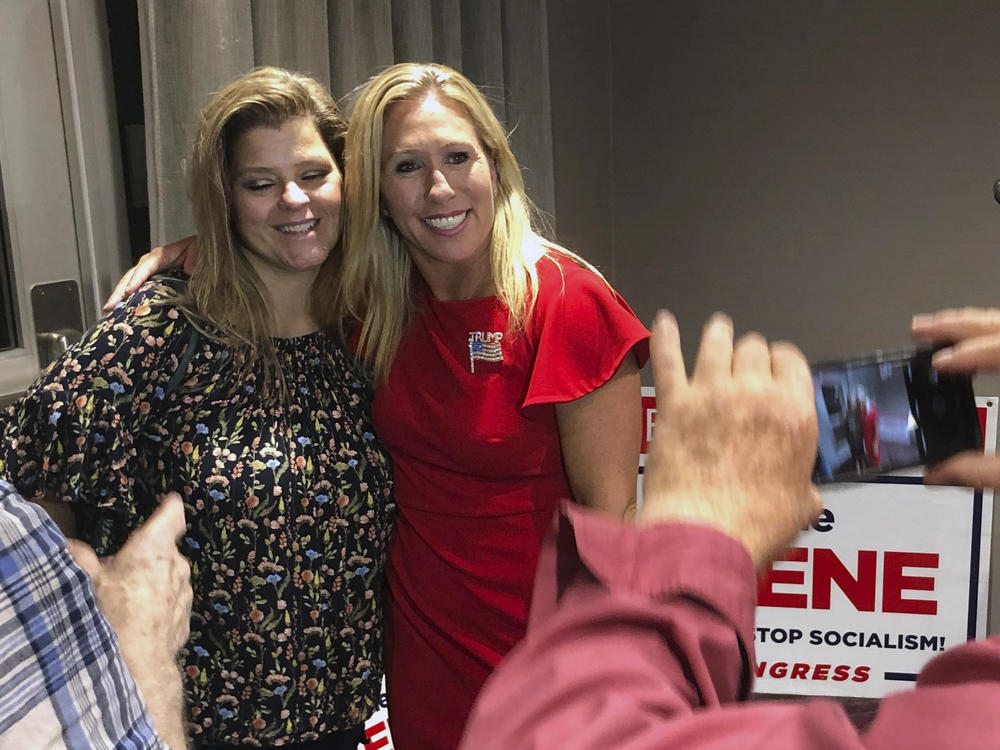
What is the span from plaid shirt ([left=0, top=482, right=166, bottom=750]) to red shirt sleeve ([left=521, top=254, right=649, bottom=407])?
32.7 inches

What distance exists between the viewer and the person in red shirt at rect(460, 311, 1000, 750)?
410 millimetres

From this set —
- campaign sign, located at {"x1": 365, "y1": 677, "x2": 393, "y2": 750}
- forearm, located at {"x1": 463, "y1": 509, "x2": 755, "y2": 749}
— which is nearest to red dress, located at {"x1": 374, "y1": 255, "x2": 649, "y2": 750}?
campaign sign, located at {"x1": 365, "y1": 677, "x2": 393, "y2": 750}

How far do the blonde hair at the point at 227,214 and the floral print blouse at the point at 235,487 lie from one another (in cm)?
3

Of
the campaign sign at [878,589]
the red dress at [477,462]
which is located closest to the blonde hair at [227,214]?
the red dress at [477,462]

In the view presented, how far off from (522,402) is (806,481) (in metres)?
0.93

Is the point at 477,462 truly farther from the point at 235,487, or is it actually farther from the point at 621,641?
the point at 621,641

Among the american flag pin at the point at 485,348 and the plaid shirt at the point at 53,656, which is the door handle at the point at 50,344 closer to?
the american flag pin at the point at 485,348

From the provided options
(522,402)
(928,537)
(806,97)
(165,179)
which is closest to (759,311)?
(806,97)

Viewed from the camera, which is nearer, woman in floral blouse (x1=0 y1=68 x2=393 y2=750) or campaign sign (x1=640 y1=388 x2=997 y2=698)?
woman in floral blouse (x1=0 y1=68 x2=393 y2=750)

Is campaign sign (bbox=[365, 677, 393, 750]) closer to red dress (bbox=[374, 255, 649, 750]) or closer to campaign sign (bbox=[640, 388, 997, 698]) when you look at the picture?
red dress (bbox=[374, 255, 649, 750])

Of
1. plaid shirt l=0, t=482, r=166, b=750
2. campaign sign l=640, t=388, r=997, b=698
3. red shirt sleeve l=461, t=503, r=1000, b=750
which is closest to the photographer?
red shirt sleeve l=461, t=503, r=1000, b=750

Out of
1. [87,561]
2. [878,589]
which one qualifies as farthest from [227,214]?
[878,589]

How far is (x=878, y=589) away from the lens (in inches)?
95.5

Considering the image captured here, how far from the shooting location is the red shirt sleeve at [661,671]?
1.31 feet
